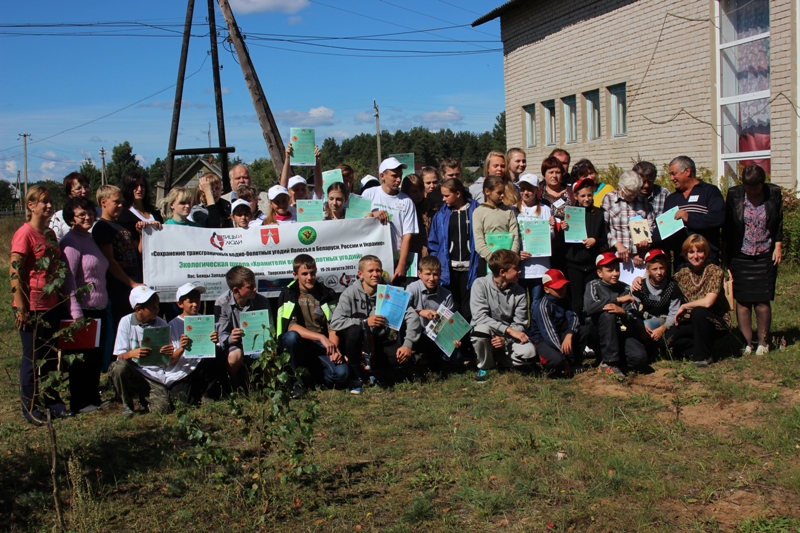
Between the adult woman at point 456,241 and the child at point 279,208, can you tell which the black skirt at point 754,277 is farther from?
the child at point 279,208

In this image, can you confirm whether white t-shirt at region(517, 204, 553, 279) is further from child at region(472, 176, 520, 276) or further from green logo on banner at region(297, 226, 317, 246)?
green logo on banner at region(297, 226, 317, 246)

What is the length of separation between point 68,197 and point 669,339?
19.4 ft

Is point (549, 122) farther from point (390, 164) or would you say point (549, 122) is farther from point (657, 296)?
point (657, 296)

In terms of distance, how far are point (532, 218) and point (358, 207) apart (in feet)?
5.94

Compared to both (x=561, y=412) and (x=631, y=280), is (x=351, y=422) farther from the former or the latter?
(x=631, y=280)

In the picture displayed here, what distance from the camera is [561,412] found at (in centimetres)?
605

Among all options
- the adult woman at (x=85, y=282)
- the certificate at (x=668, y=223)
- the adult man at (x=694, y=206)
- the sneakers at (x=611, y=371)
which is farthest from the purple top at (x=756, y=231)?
the adult woman at (x=85, y=282)

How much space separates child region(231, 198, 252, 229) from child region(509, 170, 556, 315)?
2803 mm

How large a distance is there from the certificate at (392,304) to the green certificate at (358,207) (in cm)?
115

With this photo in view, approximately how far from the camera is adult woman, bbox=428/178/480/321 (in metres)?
7.77

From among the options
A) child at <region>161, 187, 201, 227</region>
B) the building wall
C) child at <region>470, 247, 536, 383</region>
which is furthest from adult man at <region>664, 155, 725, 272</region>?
the building wall

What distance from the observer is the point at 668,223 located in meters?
7.60

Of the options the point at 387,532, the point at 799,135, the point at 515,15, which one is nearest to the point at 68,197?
the point at 387,532

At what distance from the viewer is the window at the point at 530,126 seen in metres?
25.2
